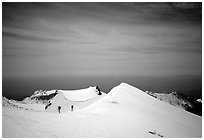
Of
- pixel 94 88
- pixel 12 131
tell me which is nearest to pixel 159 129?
pixel 12 131

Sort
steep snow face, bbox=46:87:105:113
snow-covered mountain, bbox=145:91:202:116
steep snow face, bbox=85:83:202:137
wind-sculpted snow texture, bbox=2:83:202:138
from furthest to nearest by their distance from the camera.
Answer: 1. snow-covered mountain, bbox=145:91:202:116
2. steep snow face, bbox=46:87:105:113
3. steep snow face, bbox=85:83:202:137
4. wind-sculpted snow texture, bbox=2:83:202:138

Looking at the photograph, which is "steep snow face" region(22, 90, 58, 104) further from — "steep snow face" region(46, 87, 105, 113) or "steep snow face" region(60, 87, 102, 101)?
"steep snow face" region(46, 87, 105, 113)

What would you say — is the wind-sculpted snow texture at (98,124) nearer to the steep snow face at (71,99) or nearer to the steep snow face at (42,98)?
the steep snow face at (71,99)

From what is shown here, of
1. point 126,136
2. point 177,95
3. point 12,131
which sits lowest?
point 177,95

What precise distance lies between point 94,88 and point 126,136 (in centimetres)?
4416

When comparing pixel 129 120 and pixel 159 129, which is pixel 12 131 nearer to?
pixel 129 120

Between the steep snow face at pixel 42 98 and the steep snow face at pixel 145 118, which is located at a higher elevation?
the steep snow face at pixel 145 118

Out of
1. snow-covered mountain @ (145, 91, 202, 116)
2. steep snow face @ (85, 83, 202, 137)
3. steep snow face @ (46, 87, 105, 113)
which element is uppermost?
steep snow face @ (85, 83, 202, 137)

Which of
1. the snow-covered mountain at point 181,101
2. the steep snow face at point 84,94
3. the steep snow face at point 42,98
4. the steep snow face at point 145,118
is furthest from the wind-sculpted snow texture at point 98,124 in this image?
the snow-covered mountain at point 181,101

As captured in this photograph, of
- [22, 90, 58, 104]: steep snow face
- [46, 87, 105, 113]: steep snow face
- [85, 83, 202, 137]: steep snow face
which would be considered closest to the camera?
[85, 83, 202, 137]: steep snow face

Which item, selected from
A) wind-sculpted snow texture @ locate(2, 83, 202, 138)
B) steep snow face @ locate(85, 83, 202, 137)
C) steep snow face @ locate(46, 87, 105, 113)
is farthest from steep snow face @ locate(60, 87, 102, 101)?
wind-sculpted snow texture @ locate(2, 83, 202, 138)

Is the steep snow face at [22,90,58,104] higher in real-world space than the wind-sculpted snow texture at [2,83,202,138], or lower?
lower

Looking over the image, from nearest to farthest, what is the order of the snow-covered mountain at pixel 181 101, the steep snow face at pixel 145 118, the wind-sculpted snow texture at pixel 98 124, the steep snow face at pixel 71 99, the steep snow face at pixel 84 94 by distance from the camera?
Answer: the wind-sculpted snow texture at pixel 98 124
the steep snow face at pixel 145 118
the steep snow face at pixel 71 99
the steep snow face at pixel 84 94
the snow-covered mountain at pixel 181 101

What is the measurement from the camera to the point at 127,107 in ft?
70.4
